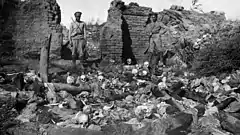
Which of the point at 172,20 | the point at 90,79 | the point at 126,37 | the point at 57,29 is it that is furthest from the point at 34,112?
the point at 172,20

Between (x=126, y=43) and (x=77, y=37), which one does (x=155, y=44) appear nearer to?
Answer: (x=126, y=43)

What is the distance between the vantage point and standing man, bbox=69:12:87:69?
27.2ft

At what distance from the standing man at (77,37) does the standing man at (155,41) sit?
3100 mm

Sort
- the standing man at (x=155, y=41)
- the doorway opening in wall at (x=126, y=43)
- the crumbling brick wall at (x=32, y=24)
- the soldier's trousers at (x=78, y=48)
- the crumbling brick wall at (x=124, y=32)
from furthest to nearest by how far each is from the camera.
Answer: the doorway opening in wall at (x=126, y=43) → the standing man at (x=155, y=41) → the crumbling brick wall at (x=124, y=32) → the crumbling brick wall at (x=32, y=24) → the soldier's trousers at (x=78, y=48)

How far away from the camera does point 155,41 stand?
1082 centimetres

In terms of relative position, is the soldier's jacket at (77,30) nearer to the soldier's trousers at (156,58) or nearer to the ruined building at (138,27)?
the ruined building at (138,27)

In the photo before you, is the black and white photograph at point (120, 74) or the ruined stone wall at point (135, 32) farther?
the ruined stone wall at point (135, 32)

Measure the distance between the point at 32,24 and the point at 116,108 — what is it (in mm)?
7002

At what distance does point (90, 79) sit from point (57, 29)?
4.31m

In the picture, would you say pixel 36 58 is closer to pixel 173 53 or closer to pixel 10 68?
pixel 10 68

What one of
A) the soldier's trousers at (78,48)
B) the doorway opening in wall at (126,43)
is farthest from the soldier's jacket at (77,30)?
the doorway opening in wall at (126,43)

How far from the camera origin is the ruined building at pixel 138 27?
985 cm

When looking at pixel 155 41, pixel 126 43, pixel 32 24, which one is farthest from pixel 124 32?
pixel 32 24

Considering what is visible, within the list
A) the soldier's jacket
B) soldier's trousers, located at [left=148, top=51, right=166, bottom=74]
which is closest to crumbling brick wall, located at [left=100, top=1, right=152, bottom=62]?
soldier's trousers, located at [left=148, top=51, right=166, bottom=74]
